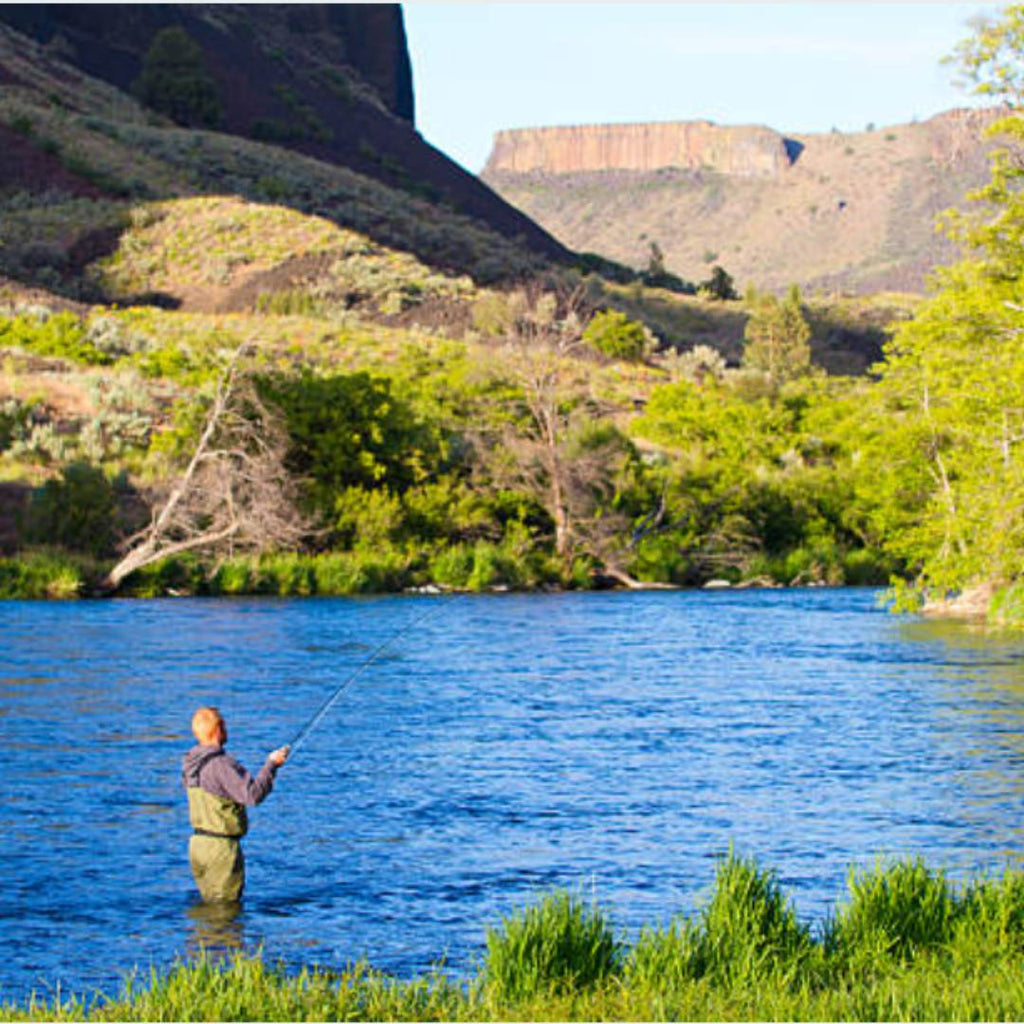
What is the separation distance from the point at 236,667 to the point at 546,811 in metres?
10.6

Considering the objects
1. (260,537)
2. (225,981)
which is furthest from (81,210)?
(225,981)

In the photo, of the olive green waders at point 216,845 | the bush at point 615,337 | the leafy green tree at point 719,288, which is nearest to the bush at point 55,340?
the bush at point 615,337

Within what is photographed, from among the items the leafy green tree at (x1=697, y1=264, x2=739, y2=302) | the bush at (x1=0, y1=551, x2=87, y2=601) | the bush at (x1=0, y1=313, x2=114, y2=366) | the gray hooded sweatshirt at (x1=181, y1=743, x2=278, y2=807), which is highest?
the leafy green tree at (x1=697, y1=264, x2=739, y2=302)

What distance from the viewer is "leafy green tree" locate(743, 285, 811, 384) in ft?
272

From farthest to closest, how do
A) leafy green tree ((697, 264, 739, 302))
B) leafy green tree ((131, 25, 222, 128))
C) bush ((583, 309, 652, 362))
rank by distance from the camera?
leafy green tree ((697, 264, 739, 302)) < leafy green tree ((131, 25, 222, 128)) < bush ((583, 309, 652, 362))

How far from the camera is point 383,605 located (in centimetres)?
3653

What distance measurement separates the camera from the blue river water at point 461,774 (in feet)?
38.8

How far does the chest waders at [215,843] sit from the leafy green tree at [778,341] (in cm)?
6977

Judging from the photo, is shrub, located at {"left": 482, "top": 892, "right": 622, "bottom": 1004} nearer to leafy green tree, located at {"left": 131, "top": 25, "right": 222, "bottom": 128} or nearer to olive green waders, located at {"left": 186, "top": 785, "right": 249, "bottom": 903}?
olive green waders, located at {"left": 186, "top": 785, "right": 249, "bottom": 903}

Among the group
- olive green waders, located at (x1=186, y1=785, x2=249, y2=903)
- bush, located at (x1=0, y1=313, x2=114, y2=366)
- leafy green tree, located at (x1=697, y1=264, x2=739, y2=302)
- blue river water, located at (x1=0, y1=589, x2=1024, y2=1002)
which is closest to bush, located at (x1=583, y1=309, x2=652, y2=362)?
bush, located at (x1=0, y1=313, x2=114, y2=366)

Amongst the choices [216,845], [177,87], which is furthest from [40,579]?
[177,87]

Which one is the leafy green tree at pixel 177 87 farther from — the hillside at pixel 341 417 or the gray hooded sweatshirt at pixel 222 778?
the gray hooded sweatshirt at pixel 222 778

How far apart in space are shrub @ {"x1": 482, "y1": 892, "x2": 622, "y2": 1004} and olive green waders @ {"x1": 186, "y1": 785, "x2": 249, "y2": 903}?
2.55m

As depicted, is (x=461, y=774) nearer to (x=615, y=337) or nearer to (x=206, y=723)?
(x=206, y=723)
